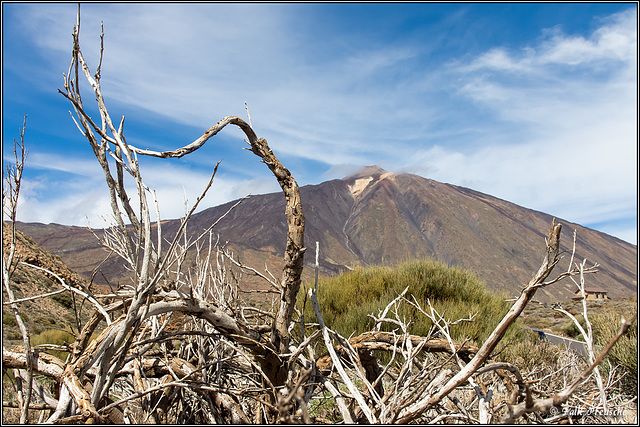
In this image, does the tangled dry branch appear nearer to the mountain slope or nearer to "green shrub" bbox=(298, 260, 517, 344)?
"green shrub" bbox=(298, 260, 517, 344)

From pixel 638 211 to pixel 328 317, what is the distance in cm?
605

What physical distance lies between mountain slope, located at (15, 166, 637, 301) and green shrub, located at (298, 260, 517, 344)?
113747 millimetres

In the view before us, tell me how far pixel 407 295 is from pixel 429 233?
171 m

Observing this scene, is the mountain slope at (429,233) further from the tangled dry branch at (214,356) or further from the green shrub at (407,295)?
the tangled dry branch at (214,356)

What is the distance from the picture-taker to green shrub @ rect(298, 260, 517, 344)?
664 cm

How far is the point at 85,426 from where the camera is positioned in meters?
1.05

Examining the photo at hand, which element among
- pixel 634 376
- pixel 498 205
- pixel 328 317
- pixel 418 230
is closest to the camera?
pixel 634 376

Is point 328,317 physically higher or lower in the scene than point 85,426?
lower

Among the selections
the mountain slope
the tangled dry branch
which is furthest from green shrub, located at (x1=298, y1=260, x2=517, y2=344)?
the mountain slope

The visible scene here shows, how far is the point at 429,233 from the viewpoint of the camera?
17175 centimetres

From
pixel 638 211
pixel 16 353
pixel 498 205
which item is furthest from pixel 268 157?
pixel 498 205

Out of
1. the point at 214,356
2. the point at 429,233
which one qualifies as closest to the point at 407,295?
the point at 214,356

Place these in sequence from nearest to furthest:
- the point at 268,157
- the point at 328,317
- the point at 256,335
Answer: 1. the point at 256,335
2. the point at 268,157
3. the point at 328,317

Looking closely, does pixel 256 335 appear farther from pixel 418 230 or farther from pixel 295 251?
pixel 418 230
